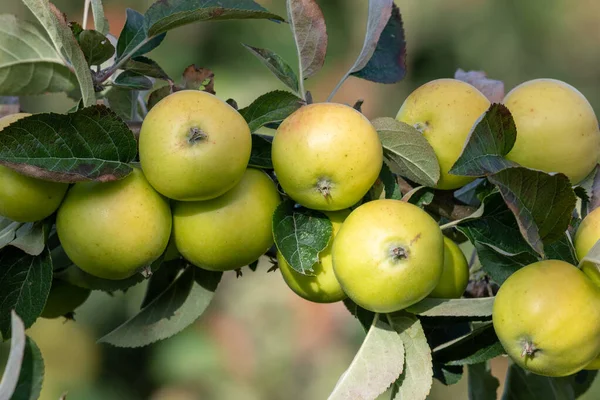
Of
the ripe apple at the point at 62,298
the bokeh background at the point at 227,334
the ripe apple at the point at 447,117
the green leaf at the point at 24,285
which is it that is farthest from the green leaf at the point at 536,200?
the bokeh background at the point at 227,334

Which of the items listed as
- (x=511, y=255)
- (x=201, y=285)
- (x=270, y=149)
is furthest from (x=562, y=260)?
(x=201, y=285)

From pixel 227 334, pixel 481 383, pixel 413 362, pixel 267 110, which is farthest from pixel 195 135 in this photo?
pixel 227 334

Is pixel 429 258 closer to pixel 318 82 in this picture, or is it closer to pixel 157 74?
pixel 157 74

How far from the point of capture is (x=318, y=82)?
3258 millimetres

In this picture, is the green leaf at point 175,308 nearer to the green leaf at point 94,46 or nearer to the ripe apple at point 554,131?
the green leaf at point 94,46

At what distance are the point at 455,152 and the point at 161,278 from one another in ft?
1.39

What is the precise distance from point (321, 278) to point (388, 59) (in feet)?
1.14

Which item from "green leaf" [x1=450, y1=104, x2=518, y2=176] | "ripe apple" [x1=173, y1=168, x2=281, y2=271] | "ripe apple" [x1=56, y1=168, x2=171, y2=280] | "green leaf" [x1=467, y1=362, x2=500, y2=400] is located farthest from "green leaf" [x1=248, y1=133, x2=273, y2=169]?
"green leaf" [x1=467, y1=362, x2=500, y2=400]

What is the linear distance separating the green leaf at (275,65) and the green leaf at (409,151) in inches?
4.7

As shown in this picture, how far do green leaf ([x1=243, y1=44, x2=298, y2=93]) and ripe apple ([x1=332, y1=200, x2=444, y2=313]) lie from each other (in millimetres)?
203

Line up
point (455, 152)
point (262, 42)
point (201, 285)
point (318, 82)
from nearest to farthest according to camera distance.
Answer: point (455, 152)
point (201, 285)
point (262, 42)
point (318, 82)

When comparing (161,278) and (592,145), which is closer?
(592,145)

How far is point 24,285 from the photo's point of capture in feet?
2.59

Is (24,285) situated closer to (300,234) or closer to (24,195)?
(24,195)
